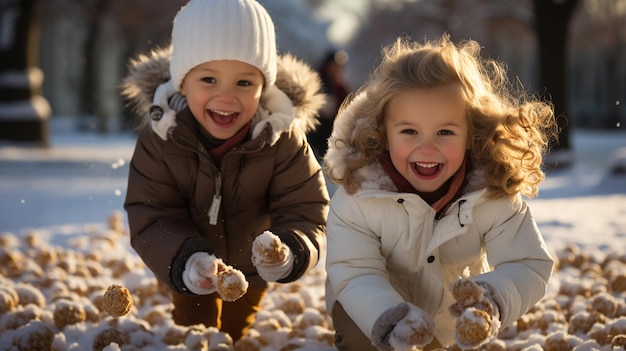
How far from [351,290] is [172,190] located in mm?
886

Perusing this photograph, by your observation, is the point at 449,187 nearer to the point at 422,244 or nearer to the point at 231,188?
the point at 422,244

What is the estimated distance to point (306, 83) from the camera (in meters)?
3.20

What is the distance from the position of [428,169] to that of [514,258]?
0.37 metres

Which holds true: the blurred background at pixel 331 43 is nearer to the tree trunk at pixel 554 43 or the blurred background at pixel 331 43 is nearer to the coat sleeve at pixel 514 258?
the tree trunk at pixel 554 43

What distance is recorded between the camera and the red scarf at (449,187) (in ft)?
8.29

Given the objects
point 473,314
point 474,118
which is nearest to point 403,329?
point 473,314

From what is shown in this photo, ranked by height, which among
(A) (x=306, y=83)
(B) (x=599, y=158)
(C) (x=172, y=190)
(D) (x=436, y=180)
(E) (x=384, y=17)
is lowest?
(B) (x=599, y=158)

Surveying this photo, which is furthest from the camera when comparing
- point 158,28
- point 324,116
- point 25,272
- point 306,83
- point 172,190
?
point 158,28

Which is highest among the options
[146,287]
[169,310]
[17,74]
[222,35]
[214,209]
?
[17,74]

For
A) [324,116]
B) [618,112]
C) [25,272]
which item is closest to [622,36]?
[618,112]

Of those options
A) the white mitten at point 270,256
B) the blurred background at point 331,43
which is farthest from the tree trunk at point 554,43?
the white mitten at point 270,256

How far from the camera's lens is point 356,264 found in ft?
8.16

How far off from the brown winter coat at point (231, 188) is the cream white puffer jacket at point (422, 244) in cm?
30

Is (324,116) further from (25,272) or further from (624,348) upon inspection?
(624,348)
